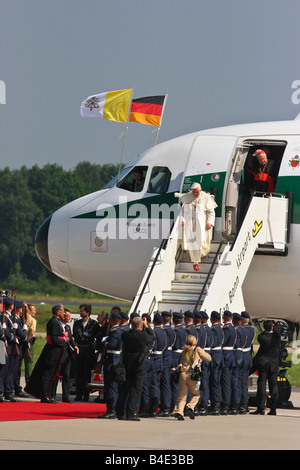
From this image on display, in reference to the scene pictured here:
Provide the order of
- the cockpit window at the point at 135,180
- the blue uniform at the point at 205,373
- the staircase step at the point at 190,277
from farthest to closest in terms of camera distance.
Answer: the cockpit window at the point at 135,180, the staircase step at the point at 190,277, the blue uniform at the point at 205,373

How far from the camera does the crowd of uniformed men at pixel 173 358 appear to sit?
636 inches

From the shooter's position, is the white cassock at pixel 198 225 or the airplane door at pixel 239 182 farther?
the airplane door at pixel 239 182

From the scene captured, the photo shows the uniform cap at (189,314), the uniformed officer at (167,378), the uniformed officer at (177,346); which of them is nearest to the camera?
the uniformed officer at (167,378)

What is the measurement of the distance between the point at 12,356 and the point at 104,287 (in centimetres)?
296

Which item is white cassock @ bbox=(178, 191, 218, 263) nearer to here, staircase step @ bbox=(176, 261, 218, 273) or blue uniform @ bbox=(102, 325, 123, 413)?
staircase step @ bbox=(176, 261, 218, 273)

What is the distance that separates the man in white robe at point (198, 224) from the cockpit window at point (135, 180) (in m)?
1.87

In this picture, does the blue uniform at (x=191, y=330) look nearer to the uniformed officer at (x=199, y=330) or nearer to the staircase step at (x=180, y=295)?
the uniformed officer at (x=199, y=330)

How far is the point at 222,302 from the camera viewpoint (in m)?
17.8

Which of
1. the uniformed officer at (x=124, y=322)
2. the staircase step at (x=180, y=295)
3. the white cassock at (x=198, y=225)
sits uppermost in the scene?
the white cassock at (x=198, y=225)

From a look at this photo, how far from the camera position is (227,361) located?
17.2 m

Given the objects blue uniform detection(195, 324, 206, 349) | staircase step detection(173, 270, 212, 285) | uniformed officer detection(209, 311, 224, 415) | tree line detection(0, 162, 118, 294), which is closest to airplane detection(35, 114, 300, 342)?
staircase step detection(173, 270, 212, 285)

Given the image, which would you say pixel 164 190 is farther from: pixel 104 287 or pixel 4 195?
pixel 4 195

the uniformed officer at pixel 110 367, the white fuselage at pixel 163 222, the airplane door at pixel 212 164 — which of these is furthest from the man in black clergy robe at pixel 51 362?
the airplane door at pixel 212 164

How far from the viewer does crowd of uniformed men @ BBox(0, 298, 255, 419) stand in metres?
16.2
